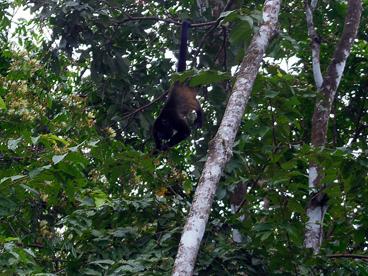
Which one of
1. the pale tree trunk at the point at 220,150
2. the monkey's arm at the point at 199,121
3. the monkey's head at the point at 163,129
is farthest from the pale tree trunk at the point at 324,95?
the monkey's head at the point at 163,129

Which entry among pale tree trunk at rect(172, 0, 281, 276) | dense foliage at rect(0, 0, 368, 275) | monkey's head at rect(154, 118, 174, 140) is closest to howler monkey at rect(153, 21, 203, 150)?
monkey's head at rect(154, 118, 174, 140)

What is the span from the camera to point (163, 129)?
19.0 ft

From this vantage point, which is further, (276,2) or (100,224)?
(100,224)

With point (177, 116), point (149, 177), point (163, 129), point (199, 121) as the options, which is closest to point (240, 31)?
point (149, 177)

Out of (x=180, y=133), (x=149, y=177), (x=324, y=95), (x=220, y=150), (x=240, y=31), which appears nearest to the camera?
(x=220, y=150)

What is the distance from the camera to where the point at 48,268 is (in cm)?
326

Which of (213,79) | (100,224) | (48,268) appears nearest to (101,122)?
(100,224)

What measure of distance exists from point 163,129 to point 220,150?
3.54 m

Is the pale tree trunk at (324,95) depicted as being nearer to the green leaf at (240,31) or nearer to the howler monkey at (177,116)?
the green leaf at (240,31)

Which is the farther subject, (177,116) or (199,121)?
(177,116)

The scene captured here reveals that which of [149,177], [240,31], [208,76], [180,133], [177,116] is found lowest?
[149,177]

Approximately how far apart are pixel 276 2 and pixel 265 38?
494mm

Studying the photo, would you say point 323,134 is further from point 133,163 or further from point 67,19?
point 67,19

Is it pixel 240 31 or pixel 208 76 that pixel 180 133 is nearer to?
pixel 208 76
